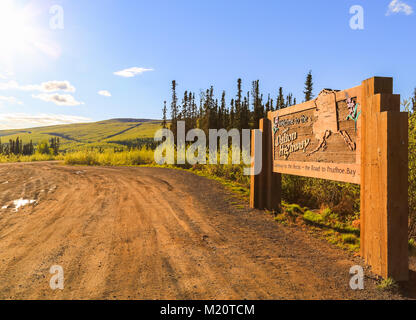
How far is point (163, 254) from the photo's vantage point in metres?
4.12

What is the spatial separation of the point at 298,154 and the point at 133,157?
751 inches

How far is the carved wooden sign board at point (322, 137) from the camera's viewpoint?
14.9 feet

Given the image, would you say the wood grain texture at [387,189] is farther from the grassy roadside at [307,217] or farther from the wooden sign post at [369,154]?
the grassy roadside at [307,217]

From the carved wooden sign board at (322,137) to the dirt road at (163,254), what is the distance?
135cm

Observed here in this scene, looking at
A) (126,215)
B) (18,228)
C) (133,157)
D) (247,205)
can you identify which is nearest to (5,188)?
(18,228)

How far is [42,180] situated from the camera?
451 inches

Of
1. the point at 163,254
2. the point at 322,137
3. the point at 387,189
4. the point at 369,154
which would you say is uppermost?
the point at 322,137

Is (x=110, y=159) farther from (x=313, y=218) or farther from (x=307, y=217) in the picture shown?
(x=313, y=218)

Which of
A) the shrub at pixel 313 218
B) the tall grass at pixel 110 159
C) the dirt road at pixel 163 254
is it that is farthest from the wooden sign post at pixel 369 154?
the tall grass at pixel 110 159

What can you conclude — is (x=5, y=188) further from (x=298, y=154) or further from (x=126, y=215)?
(x=298, y=154)

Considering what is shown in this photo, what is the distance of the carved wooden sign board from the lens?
455 centimetres

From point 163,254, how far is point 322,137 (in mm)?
3700

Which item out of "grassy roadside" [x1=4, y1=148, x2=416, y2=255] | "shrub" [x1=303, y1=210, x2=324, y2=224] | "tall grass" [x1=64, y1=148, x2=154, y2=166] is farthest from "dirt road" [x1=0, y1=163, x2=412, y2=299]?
"tall grass" [x1=64, y1=148, x2=154, y2=166]

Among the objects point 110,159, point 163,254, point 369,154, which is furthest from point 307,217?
point 110,159
